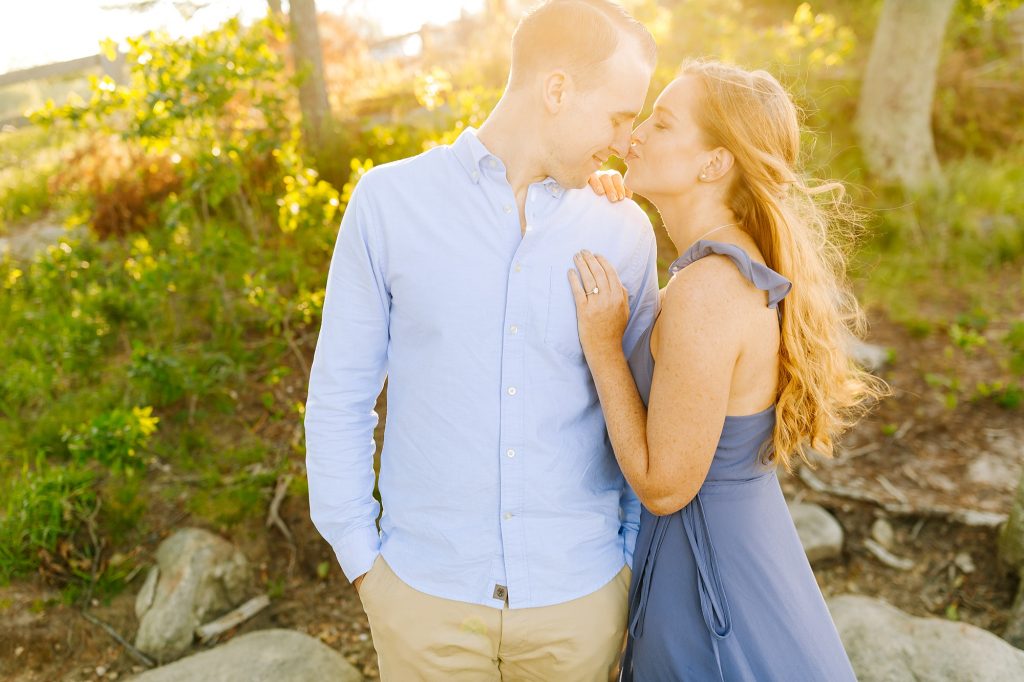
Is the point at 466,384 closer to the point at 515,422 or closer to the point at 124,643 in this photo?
the point at 515,422

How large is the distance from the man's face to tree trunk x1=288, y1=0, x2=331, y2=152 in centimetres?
421

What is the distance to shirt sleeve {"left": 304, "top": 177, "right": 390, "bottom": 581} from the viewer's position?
6.89ft

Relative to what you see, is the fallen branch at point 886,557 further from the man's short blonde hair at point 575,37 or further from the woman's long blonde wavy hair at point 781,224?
the man's short blonde hair at point 575,37

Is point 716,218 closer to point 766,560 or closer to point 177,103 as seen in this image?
point 766,560

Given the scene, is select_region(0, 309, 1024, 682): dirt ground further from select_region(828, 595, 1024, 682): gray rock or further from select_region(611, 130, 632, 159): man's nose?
select_region(611, 130, 632, 159): man's nose

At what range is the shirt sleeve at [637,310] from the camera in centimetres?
228

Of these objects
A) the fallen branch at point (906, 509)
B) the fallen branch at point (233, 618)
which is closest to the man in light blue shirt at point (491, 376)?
the fallen branch at point (233, 618)

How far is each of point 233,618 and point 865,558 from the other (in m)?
3.16

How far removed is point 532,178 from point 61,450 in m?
3.69

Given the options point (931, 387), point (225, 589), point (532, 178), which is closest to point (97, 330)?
point (225, 589)

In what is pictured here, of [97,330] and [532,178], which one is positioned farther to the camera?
[97,330]

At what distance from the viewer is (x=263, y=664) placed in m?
3.09

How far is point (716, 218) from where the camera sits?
2186 mm

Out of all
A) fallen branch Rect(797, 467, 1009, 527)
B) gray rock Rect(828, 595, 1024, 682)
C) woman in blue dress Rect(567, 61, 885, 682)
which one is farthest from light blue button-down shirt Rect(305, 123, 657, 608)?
fallen branch Rect(797, 467, 1009, 527)
